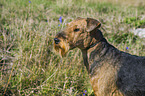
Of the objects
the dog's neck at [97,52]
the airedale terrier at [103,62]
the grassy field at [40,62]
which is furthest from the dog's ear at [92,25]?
the grassy field at [40,62]

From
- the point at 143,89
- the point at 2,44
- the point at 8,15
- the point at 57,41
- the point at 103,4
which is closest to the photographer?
the point at 143,89

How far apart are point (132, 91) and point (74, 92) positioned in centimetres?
116

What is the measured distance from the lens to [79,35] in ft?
8.07

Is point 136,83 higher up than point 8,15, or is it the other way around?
point 8,15

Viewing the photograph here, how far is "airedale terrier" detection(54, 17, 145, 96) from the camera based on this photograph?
2223mm

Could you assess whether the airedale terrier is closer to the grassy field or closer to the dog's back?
the dog's back

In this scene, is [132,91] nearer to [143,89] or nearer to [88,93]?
[143,89]

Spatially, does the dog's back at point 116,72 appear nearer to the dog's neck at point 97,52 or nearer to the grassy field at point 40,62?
the dog's neck at point 97,52

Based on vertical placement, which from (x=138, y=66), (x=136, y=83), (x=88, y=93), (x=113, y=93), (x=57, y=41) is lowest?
(x=88, y=93)

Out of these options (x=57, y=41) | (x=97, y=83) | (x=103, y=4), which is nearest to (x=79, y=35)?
(x=57, y=41)

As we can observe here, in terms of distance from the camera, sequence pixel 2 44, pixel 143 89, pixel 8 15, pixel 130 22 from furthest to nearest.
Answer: pixel 130 22, pixel 8 15, pixel 2 44, pixel 143 89

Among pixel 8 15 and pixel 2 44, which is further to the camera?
pixel 8 15

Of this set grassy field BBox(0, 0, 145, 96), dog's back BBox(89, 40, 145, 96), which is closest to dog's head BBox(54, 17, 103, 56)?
dog's back BBox(89, 40, 145, 96)

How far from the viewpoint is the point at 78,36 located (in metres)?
2.46
